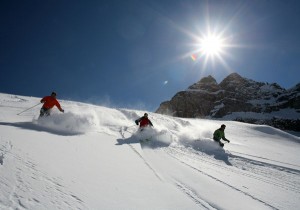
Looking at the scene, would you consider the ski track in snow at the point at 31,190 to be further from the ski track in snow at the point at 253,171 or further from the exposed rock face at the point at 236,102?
the exposed rock face at the point at 236,102

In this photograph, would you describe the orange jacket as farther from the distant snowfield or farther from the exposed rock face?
the exposed rock face

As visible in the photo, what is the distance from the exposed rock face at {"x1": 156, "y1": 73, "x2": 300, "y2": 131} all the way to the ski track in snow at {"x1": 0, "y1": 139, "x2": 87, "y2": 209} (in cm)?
11166

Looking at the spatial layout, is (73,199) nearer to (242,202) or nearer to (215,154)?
(242,202)

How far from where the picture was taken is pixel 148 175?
5527 millimetres

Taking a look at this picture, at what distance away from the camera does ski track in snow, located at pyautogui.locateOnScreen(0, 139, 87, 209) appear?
10.2 feet

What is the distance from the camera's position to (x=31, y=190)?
138 inches

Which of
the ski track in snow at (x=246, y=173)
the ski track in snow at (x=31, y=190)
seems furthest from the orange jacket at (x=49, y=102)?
the ski track in snow at (x=31, y=190)

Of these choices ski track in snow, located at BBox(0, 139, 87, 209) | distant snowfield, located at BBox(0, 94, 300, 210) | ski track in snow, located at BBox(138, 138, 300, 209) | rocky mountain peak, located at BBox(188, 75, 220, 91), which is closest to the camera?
ski track in snow, located at BBox(0, 139, 87, 209)

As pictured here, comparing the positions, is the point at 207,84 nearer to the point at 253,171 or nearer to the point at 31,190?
the point at 253,171

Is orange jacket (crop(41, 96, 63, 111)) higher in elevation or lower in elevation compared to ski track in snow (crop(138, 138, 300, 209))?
higher

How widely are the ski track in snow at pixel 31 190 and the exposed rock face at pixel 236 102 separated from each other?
4396 inches

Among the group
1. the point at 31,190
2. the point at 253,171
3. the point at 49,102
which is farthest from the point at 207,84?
the point at 31,190

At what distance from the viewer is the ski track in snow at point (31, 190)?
10.2 feet

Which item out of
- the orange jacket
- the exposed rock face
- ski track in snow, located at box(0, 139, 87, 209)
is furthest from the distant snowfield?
the exposed rock face
